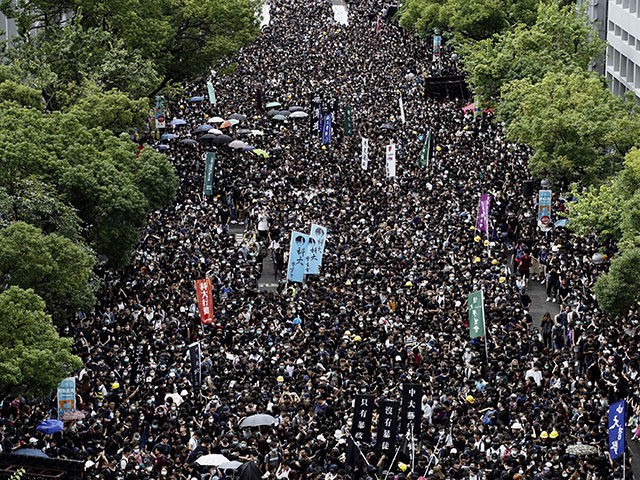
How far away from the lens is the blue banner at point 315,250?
4503cm

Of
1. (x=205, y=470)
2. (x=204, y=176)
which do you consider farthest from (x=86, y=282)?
(x=204, y=176)

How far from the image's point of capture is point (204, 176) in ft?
190

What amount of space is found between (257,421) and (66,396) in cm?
430

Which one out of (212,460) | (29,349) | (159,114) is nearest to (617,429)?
(212,460)

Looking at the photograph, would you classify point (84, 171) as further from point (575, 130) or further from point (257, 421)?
point (575, 130)

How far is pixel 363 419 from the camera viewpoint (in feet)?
104

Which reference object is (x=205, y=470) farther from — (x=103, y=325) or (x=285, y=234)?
(x=285, y=234)

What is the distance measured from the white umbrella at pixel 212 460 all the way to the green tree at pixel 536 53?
34490 mm

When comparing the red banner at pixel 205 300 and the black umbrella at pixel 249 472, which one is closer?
the black umbrella at pixel 249 472

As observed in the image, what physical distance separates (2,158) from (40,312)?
8019 millimetres

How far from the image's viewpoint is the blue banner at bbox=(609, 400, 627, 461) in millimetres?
30375

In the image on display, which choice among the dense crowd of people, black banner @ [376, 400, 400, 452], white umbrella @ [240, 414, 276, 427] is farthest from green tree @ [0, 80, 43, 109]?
black banner @ [376, 400, 400, 452]

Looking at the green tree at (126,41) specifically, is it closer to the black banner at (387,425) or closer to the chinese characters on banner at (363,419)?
the chinese characters on banner at (363,419)

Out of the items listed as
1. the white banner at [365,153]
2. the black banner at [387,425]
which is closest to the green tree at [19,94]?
the white banner at [365,153]
